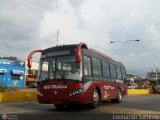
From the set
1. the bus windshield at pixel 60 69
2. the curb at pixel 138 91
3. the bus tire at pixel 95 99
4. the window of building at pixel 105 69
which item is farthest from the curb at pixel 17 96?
the curb at pixel 138 91

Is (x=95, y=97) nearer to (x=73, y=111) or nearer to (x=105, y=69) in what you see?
(x=73, y=111)

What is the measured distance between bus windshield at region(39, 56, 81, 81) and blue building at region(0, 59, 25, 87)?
4991 centimetres

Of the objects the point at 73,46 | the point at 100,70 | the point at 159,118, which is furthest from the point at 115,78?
the point at 159,118

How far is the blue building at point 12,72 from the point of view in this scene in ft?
215

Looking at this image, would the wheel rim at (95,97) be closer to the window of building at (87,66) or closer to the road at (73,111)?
the road at (73,111)

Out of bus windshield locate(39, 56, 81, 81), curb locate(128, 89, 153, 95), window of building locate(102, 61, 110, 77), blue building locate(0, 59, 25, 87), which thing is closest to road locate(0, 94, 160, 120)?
bus windshield locate(39, 56, 81, 81)

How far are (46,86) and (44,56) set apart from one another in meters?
1.61

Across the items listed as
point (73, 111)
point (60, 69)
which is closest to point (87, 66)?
point (60, 69)

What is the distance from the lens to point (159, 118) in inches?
497

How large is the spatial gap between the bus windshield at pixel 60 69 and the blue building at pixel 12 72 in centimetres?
4991

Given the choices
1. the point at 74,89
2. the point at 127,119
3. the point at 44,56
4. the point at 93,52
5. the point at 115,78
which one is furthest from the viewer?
the point at 115,78

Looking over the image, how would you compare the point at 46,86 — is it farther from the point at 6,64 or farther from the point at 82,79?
the point at 6,64

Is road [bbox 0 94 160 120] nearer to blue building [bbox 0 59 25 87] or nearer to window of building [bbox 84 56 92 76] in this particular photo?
window of building [bbox 84 56 92 76]

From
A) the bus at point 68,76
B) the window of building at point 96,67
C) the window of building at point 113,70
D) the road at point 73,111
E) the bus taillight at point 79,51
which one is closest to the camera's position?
the road at point 73,111
